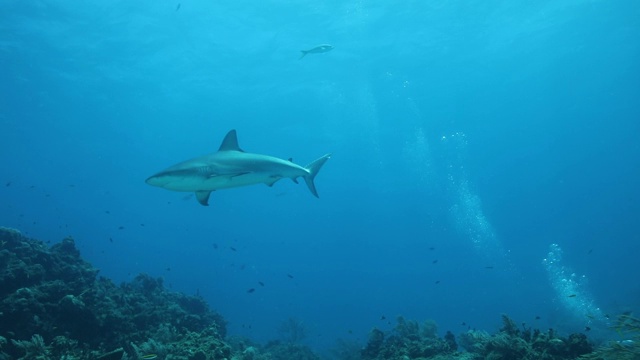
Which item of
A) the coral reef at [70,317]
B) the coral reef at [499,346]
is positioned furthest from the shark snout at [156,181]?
the coral reef at [499,346]

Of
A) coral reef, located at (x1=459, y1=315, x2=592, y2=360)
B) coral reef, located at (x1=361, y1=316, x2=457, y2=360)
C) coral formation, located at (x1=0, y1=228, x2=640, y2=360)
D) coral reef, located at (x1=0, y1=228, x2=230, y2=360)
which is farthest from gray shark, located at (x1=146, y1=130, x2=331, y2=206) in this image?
coral reef, located at (x1=459, y1=315, x2=592, y2=360)

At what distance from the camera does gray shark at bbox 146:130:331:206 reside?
6949 millimetres

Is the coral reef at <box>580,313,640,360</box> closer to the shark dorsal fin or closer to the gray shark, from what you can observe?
the gray shark

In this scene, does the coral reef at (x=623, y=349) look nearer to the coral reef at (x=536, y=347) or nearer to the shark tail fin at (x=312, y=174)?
the coral reef at (x=536, y=347)

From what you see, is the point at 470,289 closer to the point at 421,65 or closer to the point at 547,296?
the point at 547,296

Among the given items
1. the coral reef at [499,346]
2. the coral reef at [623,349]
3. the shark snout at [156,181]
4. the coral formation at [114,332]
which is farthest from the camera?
the coral reef at [499,346]

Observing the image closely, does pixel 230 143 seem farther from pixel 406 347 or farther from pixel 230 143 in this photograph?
pixel 406 347

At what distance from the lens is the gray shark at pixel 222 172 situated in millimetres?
6949

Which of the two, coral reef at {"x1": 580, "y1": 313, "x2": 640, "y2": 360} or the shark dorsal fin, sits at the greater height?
coral reef at {"x1": 580, "y1": 313, "x2": 640, "y2": 360}

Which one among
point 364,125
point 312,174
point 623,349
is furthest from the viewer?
point 364,125

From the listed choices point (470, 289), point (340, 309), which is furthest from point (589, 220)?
point (340, 309)

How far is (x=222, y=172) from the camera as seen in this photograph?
7691 mm

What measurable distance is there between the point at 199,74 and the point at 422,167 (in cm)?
7251

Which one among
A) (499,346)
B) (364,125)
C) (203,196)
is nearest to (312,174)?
(203,196)
